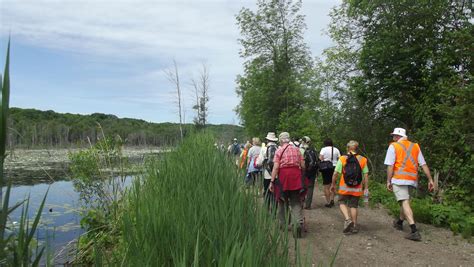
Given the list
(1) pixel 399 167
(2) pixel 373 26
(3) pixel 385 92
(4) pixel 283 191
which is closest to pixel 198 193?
(4) pixel 283 191

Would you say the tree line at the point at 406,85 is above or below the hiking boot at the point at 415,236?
above

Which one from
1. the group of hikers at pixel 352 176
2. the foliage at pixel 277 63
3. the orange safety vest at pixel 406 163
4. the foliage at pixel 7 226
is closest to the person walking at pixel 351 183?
the group of hikers at pixel 352 176

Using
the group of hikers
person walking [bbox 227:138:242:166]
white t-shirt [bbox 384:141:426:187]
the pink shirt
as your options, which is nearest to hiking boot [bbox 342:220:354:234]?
the group of hikers

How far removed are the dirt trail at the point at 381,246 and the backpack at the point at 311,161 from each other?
1201 mm

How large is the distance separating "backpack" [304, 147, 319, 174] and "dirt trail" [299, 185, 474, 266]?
1.20 meters

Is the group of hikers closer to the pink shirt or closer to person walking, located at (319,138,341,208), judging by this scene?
the pink shirt

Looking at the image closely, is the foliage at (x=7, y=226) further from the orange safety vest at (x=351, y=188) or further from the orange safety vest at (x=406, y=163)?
the orange safety vest at (x=406, y=163)

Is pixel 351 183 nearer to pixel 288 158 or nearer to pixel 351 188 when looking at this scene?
pixel 351 188

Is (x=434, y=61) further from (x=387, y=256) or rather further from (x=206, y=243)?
(x=206, y=243)

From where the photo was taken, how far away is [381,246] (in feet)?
21.0

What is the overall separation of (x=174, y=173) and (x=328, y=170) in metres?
5.89

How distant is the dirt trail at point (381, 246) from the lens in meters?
5.68

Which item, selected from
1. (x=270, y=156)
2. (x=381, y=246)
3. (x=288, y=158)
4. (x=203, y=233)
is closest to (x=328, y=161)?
(x=270, y=156)

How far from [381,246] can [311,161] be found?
315 centimetres
